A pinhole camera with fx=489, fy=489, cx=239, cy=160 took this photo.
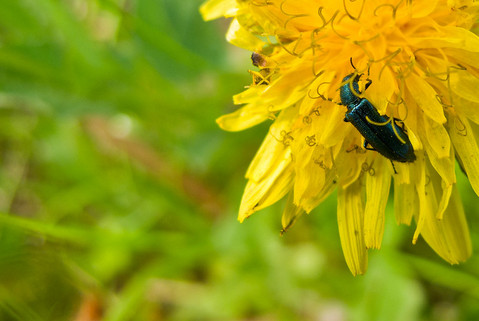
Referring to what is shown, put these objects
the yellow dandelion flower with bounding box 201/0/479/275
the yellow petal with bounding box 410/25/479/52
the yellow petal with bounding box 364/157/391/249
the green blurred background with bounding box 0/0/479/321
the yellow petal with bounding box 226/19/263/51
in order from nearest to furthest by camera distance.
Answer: the yellow petal with bounding box 410/25/479/52 < the yellow dandelion flower with bounding box 201/0/479/275 < the yellow petal with bounding box 364/157/391/249 < the yellow petal with bounding box 226/19/263/51 < the green blurred background with bounding box 0/0/479/321

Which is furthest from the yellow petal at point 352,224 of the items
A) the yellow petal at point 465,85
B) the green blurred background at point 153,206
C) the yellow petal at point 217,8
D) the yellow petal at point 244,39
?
the green blurred background at point 153,206

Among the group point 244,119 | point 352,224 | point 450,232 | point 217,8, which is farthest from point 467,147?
point 217,8

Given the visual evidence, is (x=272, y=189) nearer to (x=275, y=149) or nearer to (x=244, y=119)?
(x=275, y=149)

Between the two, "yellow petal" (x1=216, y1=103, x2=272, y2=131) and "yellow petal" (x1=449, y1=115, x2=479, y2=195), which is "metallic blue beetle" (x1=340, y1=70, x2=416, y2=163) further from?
"yellow petal" (x1=216, y1=103, x2=272, y2=131)

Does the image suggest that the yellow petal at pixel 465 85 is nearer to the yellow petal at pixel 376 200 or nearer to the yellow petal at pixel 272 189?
the yellow petal at pixel 376 200

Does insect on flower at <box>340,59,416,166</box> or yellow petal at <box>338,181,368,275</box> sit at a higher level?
insect on flower at <box>340,59,416,166</box>

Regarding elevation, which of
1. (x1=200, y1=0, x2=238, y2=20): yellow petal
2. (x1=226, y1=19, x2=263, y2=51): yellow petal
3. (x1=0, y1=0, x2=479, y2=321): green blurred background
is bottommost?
(x1=0, y1=0, x2=479, y2=321): green blurred background

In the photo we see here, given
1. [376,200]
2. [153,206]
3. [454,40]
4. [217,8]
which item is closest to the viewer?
[454,40]

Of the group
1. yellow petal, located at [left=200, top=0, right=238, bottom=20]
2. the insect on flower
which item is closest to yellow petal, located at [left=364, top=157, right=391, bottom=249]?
the insect on flower
